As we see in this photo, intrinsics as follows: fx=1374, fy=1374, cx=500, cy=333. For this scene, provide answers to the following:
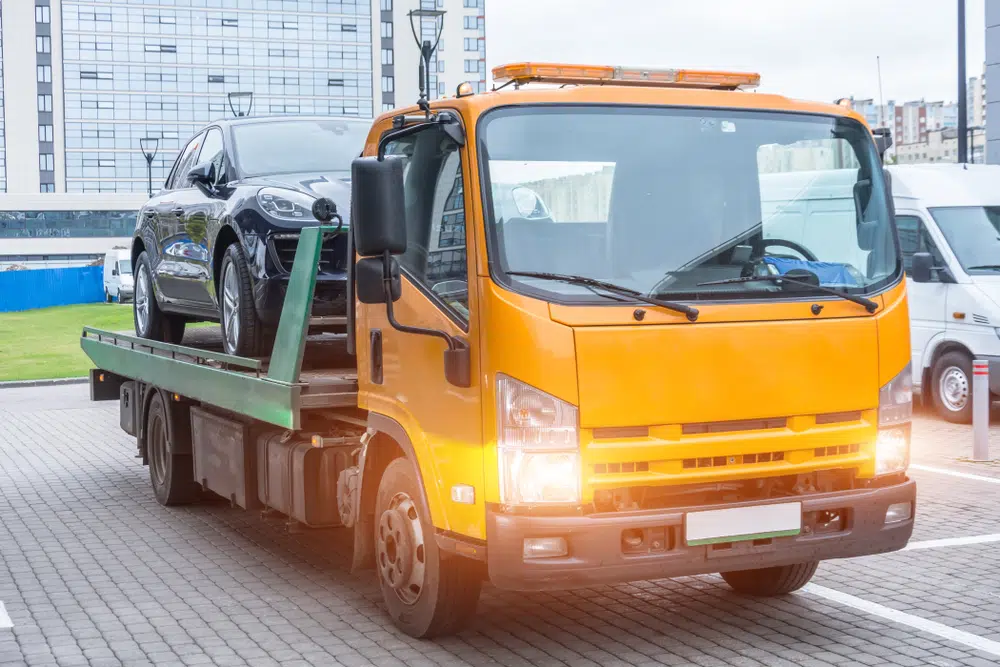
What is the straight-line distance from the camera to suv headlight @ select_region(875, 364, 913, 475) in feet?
19.2

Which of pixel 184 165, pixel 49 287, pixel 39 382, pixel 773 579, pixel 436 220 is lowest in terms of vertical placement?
pixel 39 382

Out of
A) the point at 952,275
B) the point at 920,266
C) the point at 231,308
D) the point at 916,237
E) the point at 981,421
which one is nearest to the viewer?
the point at 231,308

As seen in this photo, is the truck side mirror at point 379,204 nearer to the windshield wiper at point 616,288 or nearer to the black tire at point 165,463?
the windshield wiper at point 616,288

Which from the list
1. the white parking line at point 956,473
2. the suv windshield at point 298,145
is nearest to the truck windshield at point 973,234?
the white parking line at point 956,473

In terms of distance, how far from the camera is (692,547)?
5.45 meters

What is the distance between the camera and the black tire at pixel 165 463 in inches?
388

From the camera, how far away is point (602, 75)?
606cm

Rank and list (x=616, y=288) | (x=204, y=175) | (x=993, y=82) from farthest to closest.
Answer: (x=993, y=82) < (x=204, y=175) < (x=616, y=288)

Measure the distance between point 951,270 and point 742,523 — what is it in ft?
30.4

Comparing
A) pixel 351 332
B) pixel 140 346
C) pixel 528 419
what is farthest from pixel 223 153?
pixel 528 419

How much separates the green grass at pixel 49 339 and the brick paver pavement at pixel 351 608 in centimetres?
Answer: 704

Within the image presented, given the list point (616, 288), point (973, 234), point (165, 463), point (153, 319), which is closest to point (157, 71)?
point (973, 234)

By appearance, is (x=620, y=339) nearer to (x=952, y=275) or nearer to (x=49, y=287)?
(x=952, y=275)

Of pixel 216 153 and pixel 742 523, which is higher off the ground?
pixel 216 153
